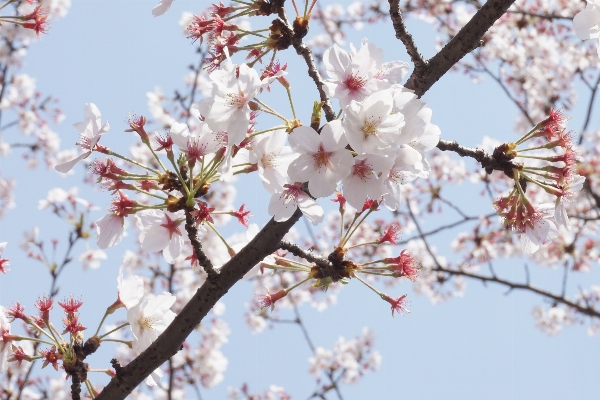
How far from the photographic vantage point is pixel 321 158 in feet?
5.29

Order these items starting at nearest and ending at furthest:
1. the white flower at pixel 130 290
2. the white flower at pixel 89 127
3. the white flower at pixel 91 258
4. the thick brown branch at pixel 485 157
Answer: the white flower at pixel 89 127, the thick brown branch at pixel 485 157, the white flower at pixel 130 290, the white flower at pixel 91 258

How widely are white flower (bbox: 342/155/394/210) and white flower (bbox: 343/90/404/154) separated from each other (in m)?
0.08

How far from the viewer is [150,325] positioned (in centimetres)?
217

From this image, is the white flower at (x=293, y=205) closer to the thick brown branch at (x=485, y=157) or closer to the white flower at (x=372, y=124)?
the white flower at (x=372, y=124)

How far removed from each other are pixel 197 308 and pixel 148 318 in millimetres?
324

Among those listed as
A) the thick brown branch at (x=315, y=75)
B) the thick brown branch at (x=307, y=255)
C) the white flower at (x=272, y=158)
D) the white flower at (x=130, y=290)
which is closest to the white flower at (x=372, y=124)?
the thick brown branch at (x=315, y=75)

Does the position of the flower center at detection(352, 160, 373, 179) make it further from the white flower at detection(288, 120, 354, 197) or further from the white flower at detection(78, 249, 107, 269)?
the white flower at detection(78, 249, 107, 269)

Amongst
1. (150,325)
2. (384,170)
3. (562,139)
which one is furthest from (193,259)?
(562,139)

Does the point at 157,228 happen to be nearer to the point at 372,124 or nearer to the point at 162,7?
the point at 162,7

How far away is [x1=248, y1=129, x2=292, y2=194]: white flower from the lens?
5.72 ft

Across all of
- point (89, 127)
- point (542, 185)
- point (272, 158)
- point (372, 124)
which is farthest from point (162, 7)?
point (542, 185)

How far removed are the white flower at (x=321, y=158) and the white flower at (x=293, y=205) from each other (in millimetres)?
112

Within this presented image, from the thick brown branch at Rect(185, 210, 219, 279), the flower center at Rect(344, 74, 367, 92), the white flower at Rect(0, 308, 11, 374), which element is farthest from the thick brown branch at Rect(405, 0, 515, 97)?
the white flower at Rect(0, 308, 11, 374)

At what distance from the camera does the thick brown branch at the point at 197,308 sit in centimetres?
193
